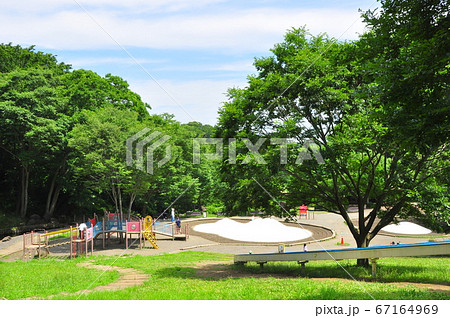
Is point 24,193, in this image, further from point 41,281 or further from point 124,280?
point 124,280

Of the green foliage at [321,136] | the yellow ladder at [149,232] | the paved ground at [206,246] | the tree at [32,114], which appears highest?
the tree at [32,114]

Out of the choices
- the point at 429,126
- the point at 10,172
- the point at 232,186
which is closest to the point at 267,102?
the point at 232,186

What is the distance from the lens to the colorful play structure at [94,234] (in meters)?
23.2

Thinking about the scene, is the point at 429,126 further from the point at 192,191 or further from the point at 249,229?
the point at 192,191

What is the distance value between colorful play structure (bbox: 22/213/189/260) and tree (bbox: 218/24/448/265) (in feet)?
42.7

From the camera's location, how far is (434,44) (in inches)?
311

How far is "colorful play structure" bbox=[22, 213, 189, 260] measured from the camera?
2319cm

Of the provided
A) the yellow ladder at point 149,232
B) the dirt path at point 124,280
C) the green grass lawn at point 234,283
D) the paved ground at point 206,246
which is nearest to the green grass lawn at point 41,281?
the green grass lawn at point 234,283

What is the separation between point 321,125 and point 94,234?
19593 mm

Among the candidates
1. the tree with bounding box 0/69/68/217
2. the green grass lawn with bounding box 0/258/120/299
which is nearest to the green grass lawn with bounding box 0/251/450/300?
the green grass lawn with bounding box 0/258/120/299

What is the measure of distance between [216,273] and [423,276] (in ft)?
24.9

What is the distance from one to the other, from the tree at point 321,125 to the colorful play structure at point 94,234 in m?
13.0

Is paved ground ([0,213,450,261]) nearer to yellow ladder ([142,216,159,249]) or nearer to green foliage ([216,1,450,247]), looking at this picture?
yellow ladder ([142,216,159,249])

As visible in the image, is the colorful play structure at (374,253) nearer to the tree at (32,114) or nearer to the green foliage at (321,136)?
the green foliage at (321,136)
